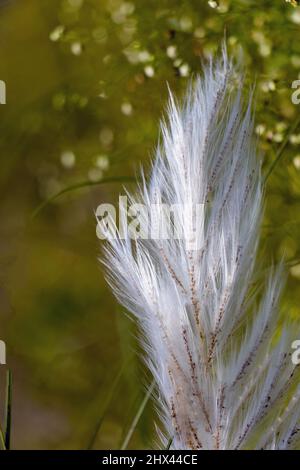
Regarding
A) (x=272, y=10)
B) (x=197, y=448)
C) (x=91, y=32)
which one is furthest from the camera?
(x=91, y=32)

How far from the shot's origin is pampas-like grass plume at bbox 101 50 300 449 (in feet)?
1.59

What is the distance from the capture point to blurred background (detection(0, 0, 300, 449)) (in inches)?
33.7

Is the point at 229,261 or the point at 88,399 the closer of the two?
the point at 229,261

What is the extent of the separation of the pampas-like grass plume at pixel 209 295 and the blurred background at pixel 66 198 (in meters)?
0.30

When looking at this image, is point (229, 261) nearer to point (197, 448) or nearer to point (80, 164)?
point (197, 448)

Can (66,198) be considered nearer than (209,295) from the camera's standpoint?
No

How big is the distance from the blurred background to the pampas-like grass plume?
30cm

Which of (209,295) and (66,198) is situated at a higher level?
(66,198)

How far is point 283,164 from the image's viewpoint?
787mm

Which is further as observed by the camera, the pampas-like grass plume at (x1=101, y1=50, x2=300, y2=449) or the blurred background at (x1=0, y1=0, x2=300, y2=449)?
the blurred background at (x1=0, y1=0, x2=300, y2=449)

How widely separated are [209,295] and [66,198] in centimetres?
44

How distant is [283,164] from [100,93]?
0.26 m

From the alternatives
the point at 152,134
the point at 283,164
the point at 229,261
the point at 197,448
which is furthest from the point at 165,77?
the point at 197,448

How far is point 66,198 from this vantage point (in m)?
0.91
